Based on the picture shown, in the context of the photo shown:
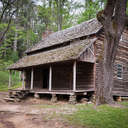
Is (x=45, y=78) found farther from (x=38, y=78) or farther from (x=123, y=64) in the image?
(x=123, y=64)

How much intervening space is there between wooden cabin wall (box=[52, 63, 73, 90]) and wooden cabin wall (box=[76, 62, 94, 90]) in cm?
70

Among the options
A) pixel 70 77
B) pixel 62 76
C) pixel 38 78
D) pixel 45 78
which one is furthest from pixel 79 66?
pixel 38 78

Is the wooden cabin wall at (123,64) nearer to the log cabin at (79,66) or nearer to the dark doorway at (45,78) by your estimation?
the log cabin at (79,66)

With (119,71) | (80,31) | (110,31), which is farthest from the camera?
(80,31)

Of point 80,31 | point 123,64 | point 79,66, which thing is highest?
point 80,31

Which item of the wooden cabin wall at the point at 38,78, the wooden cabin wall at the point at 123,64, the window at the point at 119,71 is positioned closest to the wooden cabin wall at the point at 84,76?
the wooden cabin wall at the point at 123,64

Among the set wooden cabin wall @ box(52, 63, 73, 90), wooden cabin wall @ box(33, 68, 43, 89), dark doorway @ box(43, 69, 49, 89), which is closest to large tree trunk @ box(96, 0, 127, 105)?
wooden cabin wall @ box(52, 63, 73, 90)

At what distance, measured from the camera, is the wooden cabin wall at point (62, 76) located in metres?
14.9

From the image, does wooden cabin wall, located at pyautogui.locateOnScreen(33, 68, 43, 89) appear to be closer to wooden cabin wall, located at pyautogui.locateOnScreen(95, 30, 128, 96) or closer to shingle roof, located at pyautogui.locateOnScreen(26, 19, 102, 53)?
shingle roof, located at pyautogui.locateOnScreen(26, 19, 102, 53)

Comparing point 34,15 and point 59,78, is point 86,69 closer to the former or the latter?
point 59,78

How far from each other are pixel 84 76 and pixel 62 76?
216 cm

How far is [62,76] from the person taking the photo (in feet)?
51.5

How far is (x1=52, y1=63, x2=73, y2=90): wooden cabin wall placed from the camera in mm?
14938

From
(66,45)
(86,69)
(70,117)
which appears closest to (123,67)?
(86,69)
